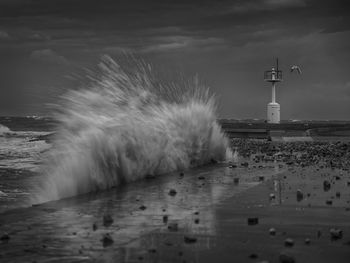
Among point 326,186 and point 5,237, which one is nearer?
point 5,237

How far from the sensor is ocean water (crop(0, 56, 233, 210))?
542 inches

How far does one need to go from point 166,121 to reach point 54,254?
526 inches

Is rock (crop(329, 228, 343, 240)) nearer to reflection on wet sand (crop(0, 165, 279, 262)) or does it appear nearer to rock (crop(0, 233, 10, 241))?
reflection on wet sand (crop(0, 165, 279, 262))

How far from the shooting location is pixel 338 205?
10.8 m

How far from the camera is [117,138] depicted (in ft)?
52.3

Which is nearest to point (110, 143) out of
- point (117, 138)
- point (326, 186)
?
point (117, 138)

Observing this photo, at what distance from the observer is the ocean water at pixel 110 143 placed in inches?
542

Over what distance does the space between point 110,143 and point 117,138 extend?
1.86ft

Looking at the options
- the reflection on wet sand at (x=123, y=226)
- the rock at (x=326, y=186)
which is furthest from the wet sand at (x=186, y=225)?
the rock at (x=326, y=186)

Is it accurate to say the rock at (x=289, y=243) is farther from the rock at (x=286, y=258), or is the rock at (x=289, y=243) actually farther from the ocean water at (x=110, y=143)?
the ocean water at (x=110, y=143)

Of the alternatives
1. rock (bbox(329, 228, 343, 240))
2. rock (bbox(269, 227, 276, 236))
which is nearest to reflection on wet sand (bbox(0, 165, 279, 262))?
rock (bbox(269, 227, 276, 236))

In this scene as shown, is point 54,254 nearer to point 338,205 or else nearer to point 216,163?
point 338,205

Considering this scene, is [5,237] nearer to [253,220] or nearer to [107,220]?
[107,220]

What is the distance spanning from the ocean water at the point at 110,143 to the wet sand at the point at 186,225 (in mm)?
909
